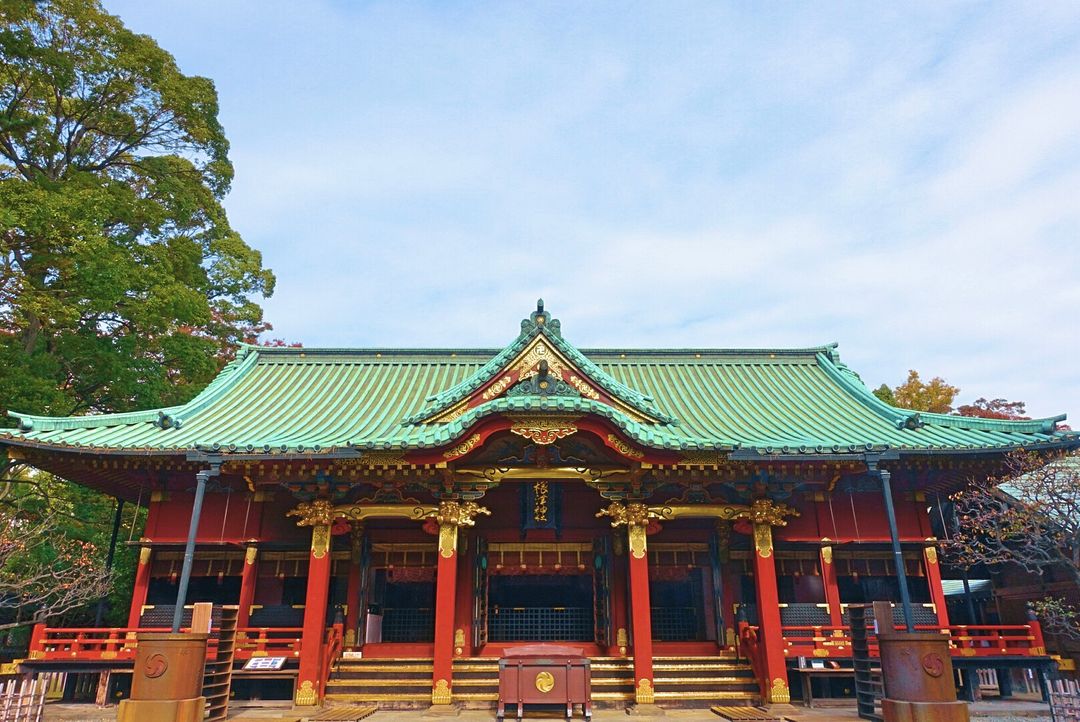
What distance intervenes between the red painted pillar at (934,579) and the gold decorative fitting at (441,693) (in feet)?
39.7

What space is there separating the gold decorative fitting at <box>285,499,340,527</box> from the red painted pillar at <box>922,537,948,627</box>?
15.0m

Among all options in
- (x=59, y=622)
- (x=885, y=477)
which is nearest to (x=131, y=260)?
(x=59, y=622)

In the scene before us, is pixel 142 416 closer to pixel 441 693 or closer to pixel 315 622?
pixel 315 622

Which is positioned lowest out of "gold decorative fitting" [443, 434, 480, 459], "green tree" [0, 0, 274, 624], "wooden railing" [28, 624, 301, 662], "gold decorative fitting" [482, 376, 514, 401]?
"wooden railing" [28, 624, 301, 662]

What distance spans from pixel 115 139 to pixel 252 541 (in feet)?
50.6

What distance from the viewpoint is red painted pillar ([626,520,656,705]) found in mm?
13844

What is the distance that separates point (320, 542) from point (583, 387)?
715 cm

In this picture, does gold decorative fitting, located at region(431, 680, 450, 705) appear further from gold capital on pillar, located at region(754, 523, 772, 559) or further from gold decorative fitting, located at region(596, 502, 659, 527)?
gold capital on pillar, located at region(754, 523, 772, 559)

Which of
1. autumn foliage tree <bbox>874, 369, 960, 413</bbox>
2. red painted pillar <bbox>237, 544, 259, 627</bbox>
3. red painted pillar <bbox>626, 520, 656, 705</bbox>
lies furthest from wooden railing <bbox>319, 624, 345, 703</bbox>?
autumn foliage tree <bbox>874, 369, 960, 413</bbox>

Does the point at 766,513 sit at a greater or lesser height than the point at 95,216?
lesser

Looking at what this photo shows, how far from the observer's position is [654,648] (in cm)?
1688

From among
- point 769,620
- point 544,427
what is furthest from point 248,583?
point 769,620

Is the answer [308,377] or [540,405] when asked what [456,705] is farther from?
[308,377]

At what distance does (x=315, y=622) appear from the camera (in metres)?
14.4
